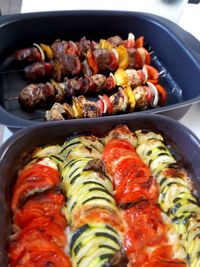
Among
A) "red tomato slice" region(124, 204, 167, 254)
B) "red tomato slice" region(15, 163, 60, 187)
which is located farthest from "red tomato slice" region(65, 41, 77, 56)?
"red tomato slice" region(124, 204, 167, 254)

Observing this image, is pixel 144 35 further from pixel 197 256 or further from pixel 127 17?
Result: pixel 197 256

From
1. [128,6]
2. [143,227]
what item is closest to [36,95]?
[143,227]

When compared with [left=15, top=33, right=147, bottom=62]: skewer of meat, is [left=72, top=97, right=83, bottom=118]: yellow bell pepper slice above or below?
below

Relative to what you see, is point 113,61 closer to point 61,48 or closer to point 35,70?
point 61,48

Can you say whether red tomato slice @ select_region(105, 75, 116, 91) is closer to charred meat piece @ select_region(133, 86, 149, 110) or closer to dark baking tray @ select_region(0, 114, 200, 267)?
charred meat piece @ select_region(133, 86, 149, 110)

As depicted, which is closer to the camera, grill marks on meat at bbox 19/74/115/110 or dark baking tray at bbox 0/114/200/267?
dark baking tray at bbox 0/114/200/267
